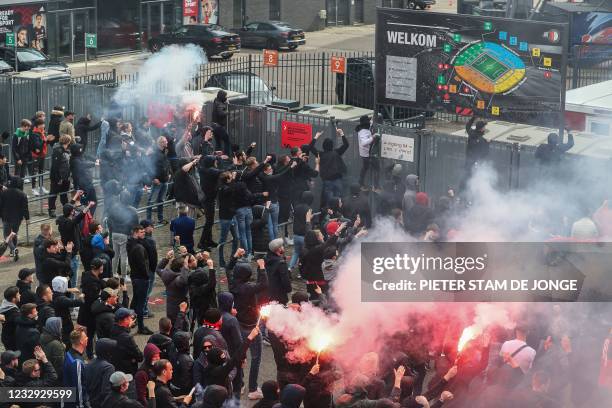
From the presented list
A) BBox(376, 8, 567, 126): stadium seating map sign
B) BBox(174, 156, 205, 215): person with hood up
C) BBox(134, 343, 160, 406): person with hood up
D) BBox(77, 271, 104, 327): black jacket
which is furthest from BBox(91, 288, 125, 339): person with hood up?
BBox(376, 8, 567, 126): stadium seating map sign

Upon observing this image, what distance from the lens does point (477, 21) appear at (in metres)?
18.2

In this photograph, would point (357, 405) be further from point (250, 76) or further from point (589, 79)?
point (589, 79)

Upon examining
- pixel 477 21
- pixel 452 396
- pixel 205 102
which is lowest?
pixel 452 396

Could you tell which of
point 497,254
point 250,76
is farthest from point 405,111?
point 497,254

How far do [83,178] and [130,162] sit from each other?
87 cm

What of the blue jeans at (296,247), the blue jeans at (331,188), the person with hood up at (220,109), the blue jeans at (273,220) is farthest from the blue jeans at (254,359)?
the person with hood up at (220,109)

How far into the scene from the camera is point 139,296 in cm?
1523

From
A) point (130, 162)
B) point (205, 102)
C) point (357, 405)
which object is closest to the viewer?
point (357, 405)

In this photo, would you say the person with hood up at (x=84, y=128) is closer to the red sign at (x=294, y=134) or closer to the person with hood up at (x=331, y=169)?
the red sign at (x=294, y=134)

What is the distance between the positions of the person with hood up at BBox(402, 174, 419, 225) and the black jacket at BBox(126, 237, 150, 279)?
386 centimetres

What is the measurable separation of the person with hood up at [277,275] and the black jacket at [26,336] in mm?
3046

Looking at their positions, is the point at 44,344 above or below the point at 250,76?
below

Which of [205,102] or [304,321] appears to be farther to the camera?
[205,102]

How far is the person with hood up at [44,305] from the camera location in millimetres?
13211
